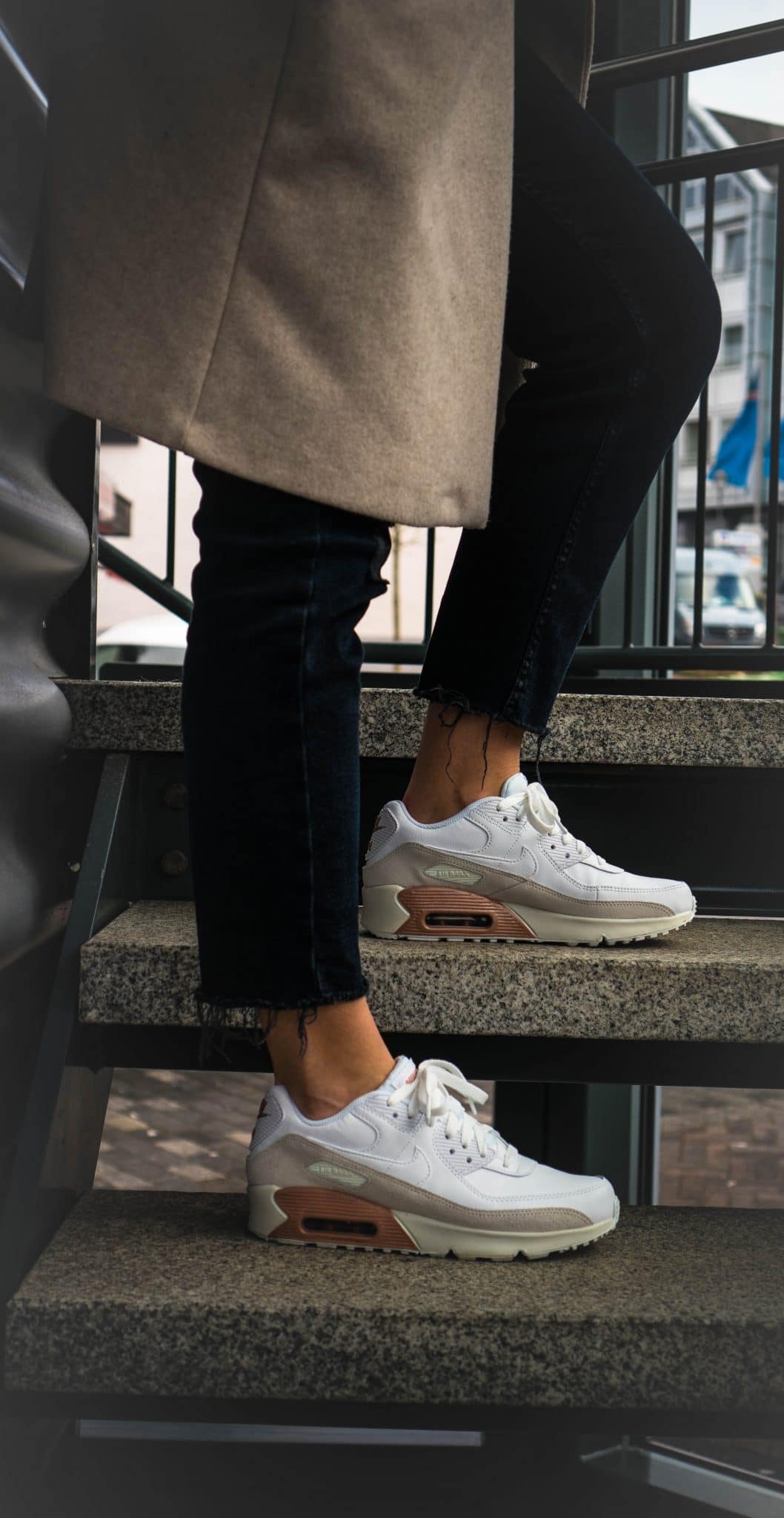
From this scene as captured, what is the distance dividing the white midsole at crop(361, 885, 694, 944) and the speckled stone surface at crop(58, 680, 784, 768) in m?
0.23

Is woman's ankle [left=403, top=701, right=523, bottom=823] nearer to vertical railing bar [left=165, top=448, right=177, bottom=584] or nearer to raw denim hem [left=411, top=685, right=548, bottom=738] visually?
raw denim hem [left=411, top=685, right=548, bottom=738]

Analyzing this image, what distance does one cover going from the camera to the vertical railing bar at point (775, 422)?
2.16 metres

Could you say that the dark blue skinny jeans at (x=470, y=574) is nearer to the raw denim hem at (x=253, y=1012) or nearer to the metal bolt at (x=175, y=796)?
the raw denim hem at (x=253, y=1012)

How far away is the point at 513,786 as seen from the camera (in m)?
1.30

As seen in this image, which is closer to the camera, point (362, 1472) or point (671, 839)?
point (362, 1472)

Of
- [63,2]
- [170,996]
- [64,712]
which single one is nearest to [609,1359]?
[170,996]

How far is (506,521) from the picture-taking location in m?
1.23

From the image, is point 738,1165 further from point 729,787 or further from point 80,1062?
point 80,1062

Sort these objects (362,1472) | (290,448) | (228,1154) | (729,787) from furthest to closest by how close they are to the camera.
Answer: (228,1154)
(729,787)
(362,1472)
(290,448)

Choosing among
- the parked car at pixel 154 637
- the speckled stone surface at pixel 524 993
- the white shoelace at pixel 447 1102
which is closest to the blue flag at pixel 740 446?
the parked car at pixel 154 637

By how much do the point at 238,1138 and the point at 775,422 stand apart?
3272 millimetres

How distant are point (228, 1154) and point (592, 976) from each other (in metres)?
3.29

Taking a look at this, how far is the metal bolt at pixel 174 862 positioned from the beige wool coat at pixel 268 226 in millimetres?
715

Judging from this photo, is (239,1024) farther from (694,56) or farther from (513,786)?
(694,56)
